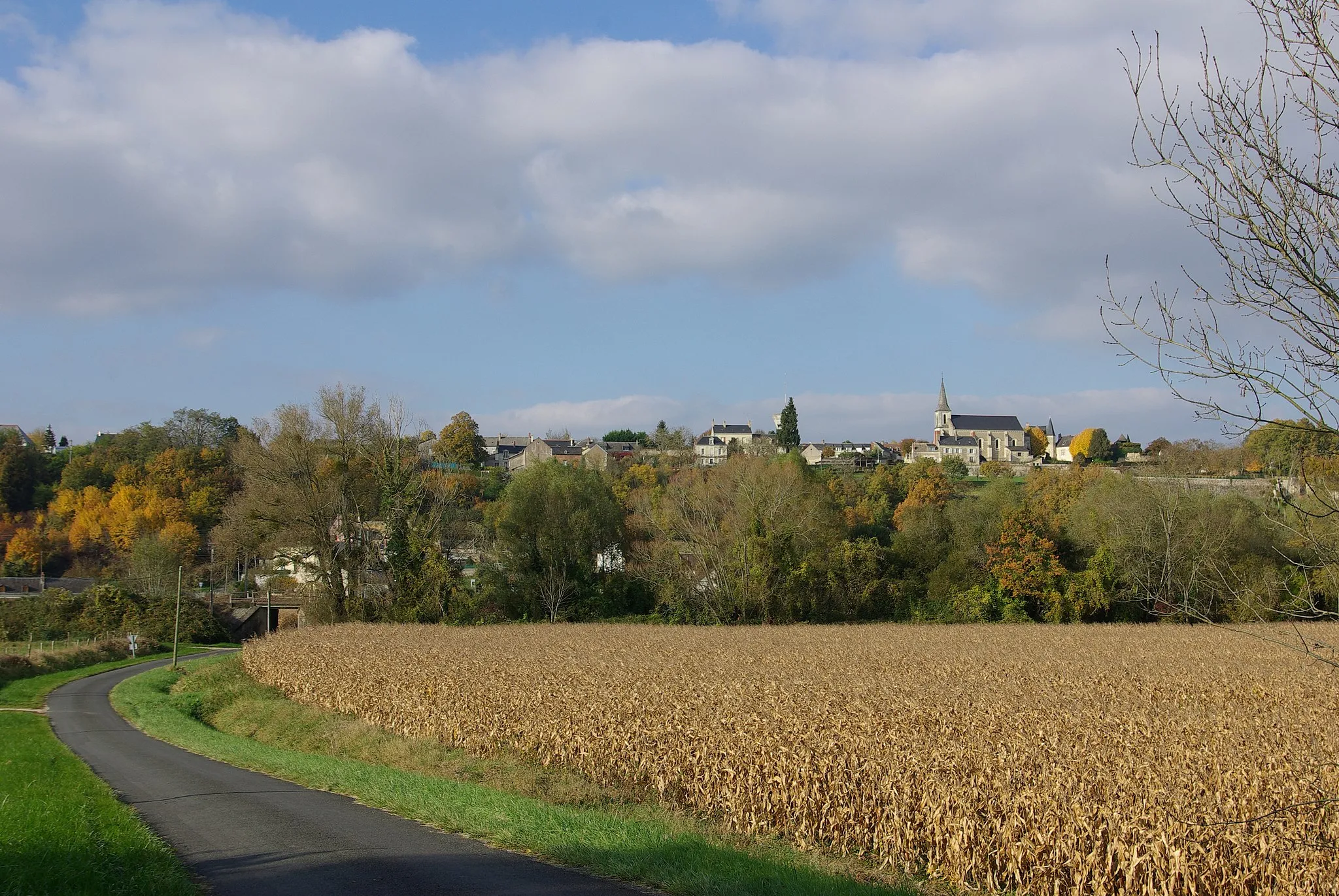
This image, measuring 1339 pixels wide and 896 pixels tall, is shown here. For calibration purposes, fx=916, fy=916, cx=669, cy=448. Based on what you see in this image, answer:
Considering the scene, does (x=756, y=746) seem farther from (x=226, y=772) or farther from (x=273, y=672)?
→ (x=273, y=672)

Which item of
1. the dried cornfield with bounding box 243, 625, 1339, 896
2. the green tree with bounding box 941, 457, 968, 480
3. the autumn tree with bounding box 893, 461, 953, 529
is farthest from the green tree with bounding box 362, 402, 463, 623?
the green tree with bounding box 941, 457, 968, 480

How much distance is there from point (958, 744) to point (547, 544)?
1841 inches

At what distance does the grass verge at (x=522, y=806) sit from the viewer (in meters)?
10.0

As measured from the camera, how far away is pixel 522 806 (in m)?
13.4

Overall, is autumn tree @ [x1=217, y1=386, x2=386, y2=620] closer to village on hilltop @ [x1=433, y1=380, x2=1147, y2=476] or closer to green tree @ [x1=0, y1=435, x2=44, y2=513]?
green tree @ [x1=0, y1=435, x2=44, y2=513]

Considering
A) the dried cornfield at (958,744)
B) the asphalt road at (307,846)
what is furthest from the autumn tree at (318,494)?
the asphalt road at (307,846)

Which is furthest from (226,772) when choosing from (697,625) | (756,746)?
(697,625)

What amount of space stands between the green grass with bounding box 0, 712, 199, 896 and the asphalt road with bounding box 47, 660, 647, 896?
0.60m

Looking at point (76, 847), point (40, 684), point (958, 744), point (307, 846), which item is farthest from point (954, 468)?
point (76, 847)

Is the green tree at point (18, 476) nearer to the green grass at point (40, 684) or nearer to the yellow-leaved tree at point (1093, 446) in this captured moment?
the green grass at point (40, 684)

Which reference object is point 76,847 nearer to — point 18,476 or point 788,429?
point 18,476

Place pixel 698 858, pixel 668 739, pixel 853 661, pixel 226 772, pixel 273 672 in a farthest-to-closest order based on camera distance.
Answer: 1. pixel 273 672
2. pixel 853 661
3. pixel 226 772
4. pixel 668 739
5. pixel 698 858

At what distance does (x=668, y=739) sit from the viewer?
50.2 feet

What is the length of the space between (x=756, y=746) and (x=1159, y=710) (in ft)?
29.2
